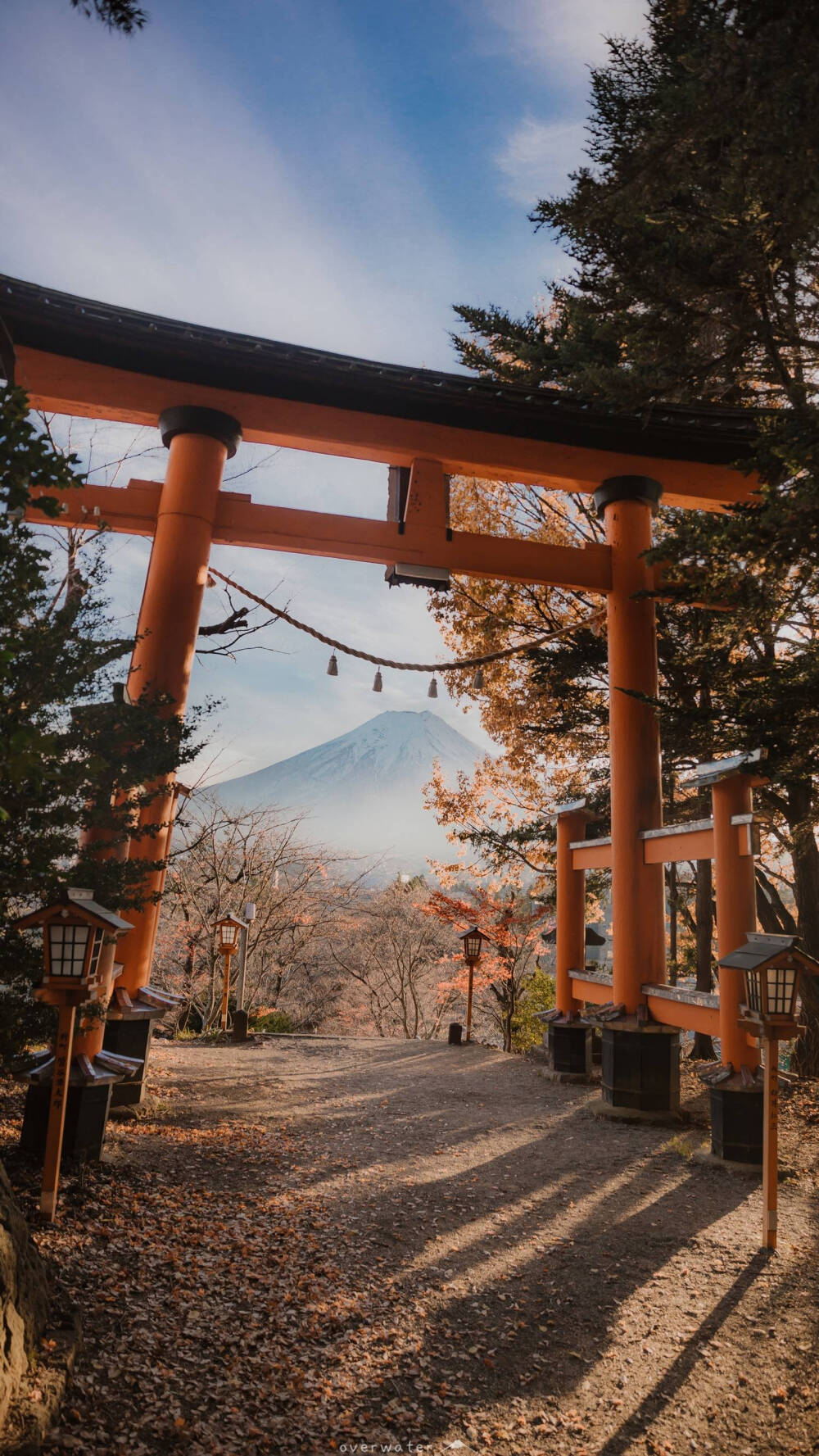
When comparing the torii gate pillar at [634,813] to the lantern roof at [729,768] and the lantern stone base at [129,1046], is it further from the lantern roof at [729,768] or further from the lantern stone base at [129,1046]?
the lantern stone base at [129,1046]

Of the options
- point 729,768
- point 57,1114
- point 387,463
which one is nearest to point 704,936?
point 729,768

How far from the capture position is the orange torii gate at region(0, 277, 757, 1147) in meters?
5.66

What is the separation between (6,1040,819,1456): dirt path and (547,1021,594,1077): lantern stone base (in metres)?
2.05

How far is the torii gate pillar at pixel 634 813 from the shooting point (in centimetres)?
598

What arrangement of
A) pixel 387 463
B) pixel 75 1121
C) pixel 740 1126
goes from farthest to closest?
pixel 387 463 → pixel 740 1126 → pixel 75 1121

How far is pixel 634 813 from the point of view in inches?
254

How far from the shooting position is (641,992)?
20.2 feet

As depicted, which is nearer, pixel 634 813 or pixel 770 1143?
pixel 770 1143

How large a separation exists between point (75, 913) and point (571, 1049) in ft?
18.5

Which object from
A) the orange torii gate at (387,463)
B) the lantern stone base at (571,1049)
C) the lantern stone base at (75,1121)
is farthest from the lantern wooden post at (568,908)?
the lantern stone base at (75,1121)

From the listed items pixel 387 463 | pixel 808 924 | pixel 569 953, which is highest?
pixel 387 463

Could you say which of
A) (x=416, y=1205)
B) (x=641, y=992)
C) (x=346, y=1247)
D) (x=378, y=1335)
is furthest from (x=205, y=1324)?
(x=641, y=992)

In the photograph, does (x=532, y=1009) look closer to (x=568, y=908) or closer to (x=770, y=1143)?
(x=568, y=908)

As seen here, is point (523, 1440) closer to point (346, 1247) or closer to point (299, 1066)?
point (346, 1247)
